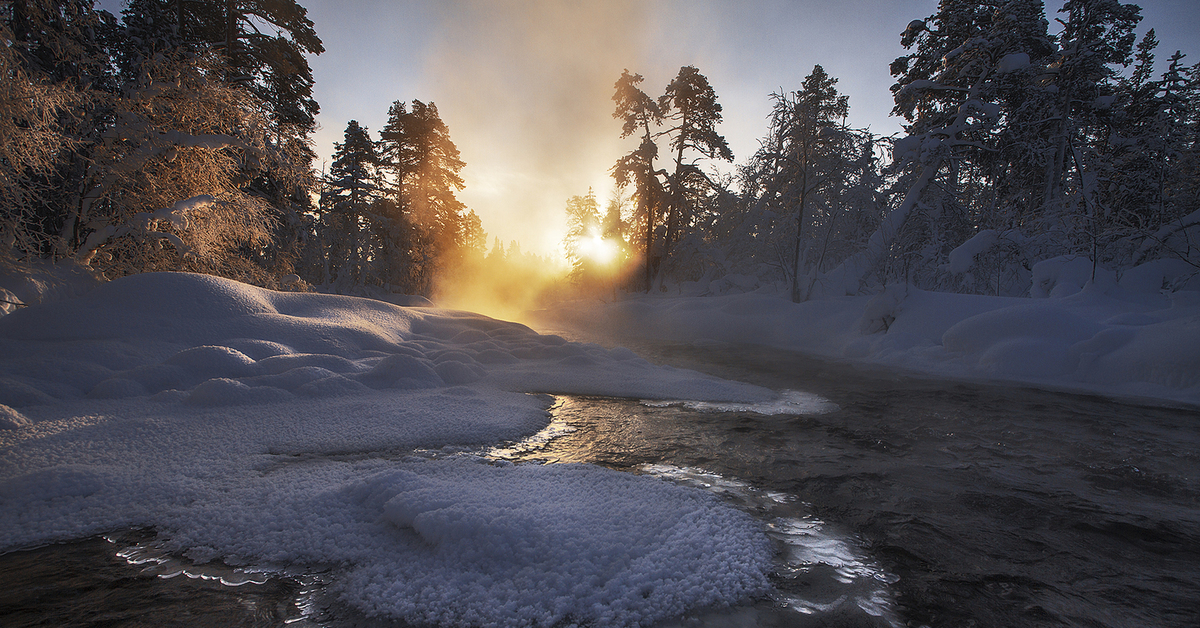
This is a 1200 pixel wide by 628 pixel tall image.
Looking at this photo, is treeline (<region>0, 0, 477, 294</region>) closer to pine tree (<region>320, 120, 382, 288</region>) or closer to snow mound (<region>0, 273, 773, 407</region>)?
snow mound (<region>0, 273, 773, 407</region>)

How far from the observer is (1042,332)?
8070 mm

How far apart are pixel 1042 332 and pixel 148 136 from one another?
1503 centimetres

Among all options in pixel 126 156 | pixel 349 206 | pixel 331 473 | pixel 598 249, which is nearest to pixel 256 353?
pixel 331 473

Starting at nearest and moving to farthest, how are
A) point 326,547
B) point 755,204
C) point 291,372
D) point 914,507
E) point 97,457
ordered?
point 326,547 → point 914,507 → point 97,457 → point 291,372 → point 755,204

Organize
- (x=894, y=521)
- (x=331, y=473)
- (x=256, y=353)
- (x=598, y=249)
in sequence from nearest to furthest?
(x=894, y=521), (x=331, y=473), (x=256, y=353), (x=598, y=249)

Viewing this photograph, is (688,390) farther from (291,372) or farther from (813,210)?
(813,210)

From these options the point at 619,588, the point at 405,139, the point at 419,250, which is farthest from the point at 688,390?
the point at 405,139

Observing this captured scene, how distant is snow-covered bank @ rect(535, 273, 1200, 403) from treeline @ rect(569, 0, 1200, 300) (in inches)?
67.8

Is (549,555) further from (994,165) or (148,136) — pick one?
(994,165)

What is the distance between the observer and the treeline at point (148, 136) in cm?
570

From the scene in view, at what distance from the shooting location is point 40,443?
3.28m

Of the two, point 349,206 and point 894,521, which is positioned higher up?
point 349,206

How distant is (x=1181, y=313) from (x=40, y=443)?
549 inches

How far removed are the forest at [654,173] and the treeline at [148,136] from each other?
0.15 feet
